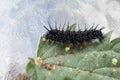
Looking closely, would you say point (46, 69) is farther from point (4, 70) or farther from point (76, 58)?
point (4, 70)

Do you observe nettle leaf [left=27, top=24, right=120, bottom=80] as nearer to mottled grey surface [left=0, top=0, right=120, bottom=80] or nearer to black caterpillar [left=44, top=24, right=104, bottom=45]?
black caterpillar [left=44, top=24, right=104, bottom=45]

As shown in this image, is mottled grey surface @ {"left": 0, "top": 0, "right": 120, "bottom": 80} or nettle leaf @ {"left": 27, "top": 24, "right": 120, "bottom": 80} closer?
nettle leaf @ {"left": 27, "top": 24, "right": 120, "bottom": 80}

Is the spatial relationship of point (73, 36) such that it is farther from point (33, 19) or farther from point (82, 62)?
point (33, 19)

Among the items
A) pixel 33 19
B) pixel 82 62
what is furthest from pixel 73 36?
pixel 33 19

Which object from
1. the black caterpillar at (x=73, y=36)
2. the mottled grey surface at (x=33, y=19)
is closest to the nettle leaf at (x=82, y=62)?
the black caterpillar at (x=73, y=36)

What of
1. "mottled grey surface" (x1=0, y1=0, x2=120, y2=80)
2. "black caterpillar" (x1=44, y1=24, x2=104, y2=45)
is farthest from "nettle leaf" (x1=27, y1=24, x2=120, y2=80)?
"mottled grey surface" (x1=0, y1=0, x2=120, y2=80)

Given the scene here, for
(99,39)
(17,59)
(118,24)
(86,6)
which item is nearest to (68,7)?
(86,6)

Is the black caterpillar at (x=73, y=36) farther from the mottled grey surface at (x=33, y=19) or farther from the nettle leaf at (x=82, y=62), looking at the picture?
the mottled grey surface at (x=33, y=19)
